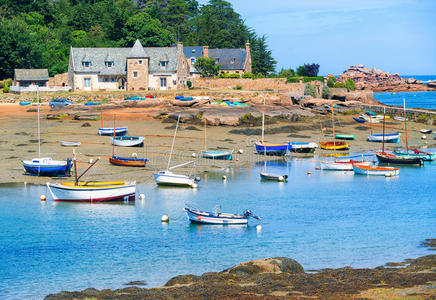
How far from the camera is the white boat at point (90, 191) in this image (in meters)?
46.4

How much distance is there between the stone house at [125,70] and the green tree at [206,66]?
11571 mm

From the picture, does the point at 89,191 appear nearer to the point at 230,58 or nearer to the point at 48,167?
the point at 48,167

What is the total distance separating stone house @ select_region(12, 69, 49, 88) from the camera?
102812 millimetres

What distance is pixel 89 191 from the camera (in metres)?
46.5

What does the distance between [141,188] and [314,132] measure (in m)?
38.0

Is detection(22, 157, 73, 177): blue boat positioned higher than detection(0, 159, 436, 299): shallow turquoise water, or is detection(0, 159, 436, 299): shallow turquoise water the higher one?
detection(22, 157, 73, 177): blue boat

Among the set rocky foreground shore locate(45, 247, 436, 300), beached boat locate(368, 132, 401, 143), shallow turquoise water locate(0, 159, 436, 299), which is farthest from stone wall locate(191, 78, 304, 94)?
rocky foreground shore locate(45, 247, 436, 300)

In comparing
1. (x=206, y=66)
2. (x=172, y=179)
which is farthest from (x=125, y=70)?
(x=172, y=179)

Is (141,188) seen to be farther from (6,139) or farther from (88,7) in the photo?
(88,7)

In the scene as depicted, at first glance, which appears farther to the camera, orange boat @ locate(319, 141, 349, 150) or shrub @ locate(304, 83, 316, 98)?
shrub @ locate(304, 83, 316, 98)

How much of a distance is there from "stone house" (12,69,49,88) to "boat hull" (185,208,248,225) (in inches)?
2756

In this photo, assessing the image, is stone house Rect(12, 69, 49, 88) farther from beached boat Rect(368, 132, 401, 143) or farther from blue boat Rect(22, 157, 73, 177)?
beached boat Rect(368, 132, 401, 143)

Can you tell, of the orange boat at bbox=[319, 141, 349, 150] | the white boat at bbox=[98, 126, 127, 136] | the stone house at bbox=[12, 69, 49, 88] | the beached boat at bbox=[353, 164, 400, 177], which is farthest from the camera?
the stone house at bbox=[12, 69, 49, 88]

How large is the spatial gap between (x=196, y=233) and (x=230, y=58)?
93.5m
